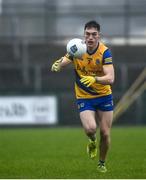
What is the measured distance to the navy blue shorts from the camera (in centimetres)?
1142

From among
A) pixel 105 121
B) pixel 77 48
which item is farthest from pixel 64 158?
pixel 77 48

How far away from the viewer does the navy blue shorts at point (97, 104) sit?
37.5ft

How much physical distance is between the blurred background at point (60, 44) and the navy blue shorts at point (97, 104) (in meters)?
18.1

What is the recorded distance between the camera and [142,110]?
101 ft

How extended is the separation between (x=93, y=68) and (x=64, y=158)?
386cm

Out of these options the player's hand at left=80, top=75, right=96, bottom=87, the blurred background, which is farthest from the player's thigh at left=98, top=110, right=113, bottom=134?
the blurred background

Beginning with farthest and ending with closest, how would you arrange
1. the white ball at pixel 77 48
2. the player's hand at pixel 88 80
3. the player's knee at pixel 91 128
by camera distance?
the player's knee at pixel 91 128 < the white ball at pixel 77 48 < the player's hand at pixel 88 80

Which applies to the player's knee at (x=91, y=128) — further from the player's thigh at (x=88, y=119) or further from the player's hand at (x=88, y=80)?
the player's hand at (x=88, y=80)

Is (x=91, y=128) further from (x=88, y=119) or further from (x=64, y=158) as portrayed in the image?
(x=64, y=158)

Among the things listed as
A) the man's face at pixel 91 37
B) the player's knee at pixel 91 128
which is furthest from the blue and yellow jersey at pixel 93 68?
the player's knee at pixel 91 128

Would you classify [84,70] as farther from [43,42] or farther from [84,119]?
[43,42]

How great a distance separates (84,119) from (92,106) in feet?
0.79

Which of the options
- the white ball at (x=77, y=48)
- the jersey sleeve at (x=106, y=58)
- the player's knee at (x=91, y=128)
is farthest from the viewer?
the player's knee at (x=91, y=128)

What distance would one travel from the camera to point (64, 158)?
14711 millimetres
